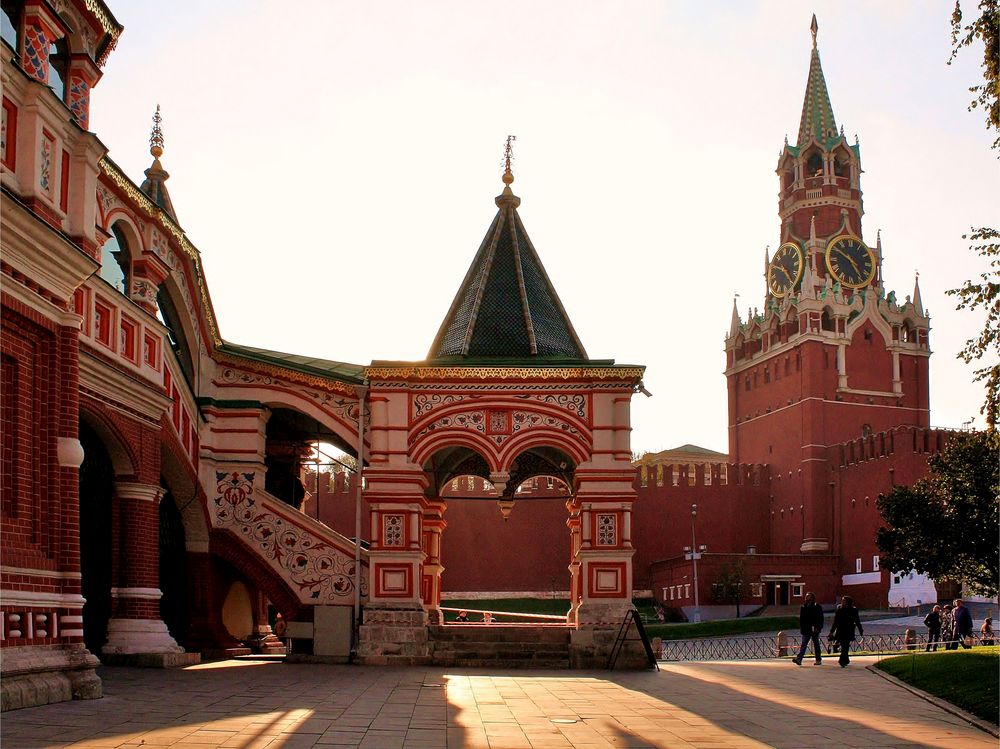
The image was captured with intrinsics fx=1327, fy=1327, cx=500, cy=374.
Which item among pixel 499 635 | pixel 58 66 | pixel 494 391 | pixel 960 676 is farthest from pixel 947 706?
pixel 58 66

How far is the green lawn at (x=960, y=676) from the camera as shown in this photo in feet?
40.5

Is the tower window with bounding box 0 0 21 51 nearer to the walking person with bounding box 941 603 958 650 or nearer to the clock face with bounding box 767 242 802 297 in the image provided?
the walking person with bounding box 941 603 958 650

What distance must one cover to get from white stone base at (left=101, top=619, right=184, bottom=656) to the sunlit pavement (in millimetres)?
810

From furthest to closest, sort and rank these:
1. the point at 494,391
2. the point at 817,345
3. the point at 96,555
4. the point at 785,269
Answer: the point at 785,269, the point at 817,345, the point at 494,391, the point at 96,555

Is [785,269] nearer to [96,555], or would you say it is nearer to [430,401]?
[430,401]

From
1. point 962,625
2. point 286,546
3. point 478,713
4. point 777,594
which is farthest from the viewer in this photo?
point 777,594

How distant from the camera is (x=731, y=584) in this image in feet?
205

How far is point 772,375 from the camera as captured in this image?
7881 centimetres

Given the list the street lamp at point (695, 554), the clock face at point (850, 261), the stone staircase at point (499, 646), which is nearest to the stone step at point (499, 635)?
the stone staircase at point (499, 646)

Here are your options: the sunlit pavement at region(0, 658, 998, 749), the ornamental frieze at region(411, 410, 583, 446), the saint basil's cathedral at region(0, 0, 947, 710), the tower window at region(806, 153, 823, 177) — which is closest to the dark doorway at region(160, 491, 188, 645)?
the saint basil's cathedral at region(0, 0, 947, 710)

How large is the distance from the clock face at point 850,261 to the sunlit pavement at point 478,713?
210 feet

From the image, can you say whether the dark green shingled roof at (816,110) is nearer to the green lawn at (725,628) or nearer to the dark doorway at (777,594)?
the dark doorway at (777,594)

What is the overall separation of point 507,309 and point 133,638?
9082 millimetres

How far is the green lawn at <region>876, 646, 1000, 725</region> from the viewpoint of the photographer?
1235cm
